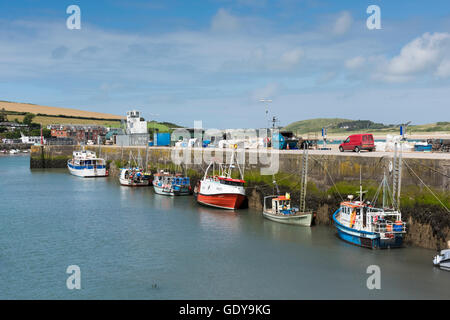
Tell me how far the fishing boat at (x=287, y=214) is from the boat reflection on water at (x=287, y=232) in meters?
0.48

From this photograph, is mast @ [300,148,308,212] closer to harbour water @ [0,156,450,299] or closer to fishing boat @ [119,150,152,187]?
harbour water @ [0,156,450,299]

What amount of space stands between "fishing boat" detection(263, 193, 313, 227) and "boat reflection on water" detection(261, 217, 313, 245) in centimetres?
48

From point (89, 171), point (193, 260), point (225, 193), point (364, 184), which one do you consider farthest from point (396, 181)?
point (89, 171)

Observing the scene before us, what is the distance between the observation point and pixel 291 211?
3553cm

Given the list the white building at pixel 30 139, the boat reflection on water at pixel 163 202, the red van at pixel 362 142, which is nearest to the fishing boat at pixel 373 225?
the red van at pixel 362 142

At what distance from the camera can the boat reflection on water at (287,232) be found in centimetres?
3048

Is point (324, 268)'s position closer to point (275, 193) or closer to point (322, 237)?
point (322, 237)

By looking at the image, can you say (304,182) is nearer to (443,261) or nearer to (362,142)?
(362,142)

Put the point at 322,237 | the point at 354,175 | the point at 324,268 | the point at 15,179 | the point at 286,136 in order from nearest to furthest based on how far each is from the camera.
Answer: the point at 324,268
the point at 322,237
the point at 354,175
the point at 286,136
the point at 15,179

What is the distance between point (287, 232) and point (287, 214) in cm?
259

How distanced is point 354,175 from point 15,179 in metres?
63.9
